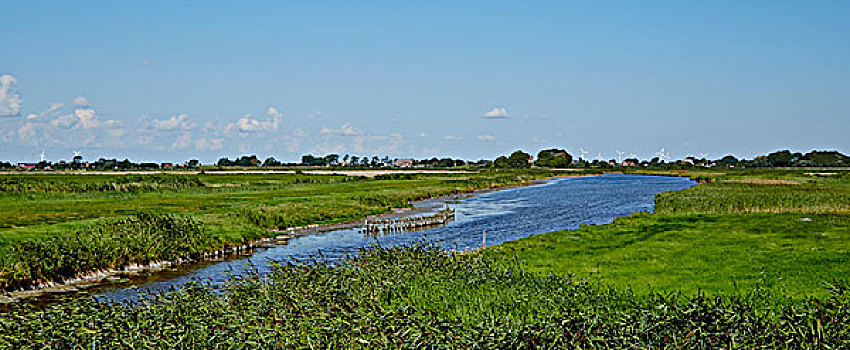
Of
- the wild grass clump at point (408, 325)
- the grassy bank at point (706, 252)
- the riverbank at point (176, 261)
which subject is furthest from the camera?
the riverbank at point (176, 261)

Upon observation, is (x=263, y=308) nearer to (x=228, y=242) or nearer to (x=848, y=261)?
(x=848, y=261)

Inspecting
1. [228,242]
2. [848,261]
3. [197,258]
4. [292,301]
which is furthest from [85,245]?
[848,261]

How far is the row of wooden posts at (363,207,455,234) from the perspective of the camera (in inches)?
2066

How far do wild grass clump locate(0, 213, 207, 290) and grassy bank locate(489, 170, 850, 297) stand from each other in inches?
732

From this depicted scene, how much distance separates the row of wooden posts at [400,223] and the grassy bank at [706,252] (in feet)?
53.2

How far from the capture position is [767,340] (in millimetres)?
11227

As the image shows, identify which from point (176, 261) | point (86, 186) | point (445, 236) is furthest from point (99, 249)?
point (86, 186)

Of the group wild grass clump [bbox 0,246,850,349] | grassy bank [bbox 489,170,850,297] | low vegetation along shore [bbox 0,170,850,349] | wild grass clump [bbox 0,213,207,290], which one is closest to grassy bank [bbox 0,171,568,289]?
wild grass clump [bbox 0,213,207,290]

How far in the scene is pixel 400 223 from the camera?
5447cm

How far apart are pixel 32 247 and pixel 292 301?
20963 mm

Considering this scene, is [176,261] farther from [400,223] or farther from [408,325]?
[408,325]

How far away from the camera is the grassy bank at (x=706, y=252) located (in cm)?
2267

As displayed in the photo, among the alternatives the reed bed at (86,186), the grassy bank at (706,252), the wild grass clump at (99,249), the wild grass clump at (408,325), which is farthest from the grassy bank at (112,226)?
the grassy bank at (706,252)

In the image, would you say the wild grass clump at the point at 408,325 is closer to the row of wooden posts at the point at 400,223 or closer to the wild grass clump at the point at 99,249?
the wild grass clump at the point at 99,249
